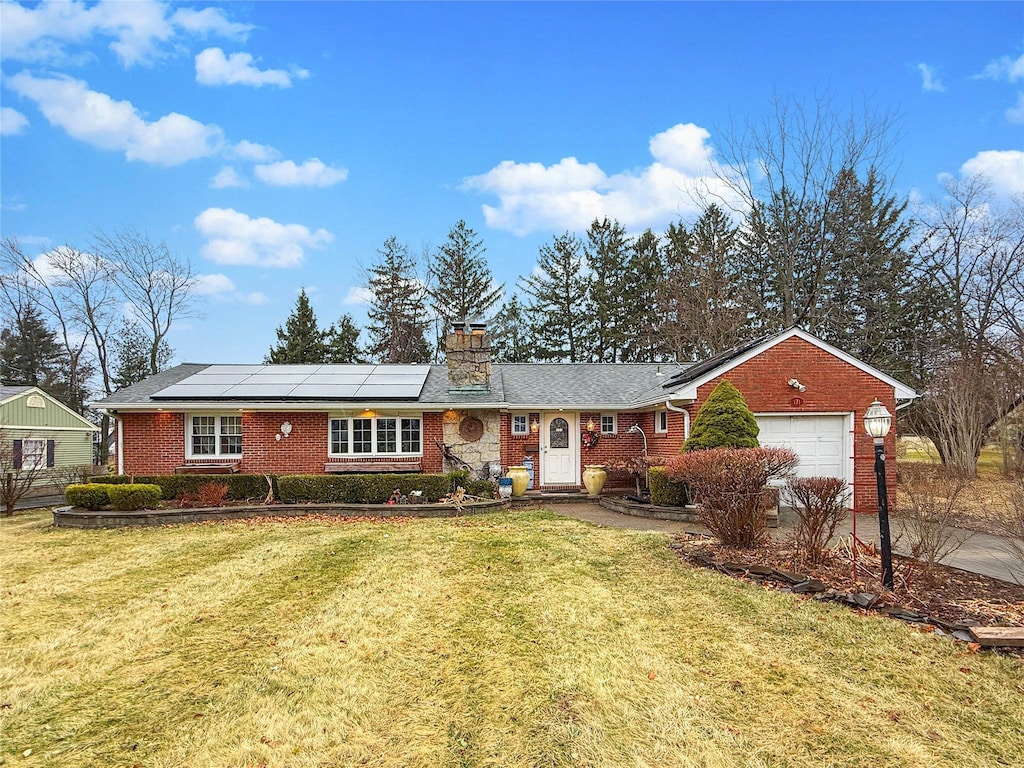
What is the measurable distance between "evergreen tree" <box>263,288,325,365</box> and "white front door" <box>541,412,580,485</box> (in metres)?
21.5

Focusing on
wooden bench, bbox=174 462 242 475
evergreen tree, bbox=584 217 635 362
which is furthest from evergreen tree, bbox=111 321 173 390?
evergreen tree, bbox=584 217 635 362

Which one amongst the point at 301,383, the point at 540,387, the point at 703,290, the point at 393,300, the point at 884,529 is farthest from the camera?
the point at 393,300

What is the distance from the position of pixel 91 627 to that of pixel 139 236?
27805 millimetres

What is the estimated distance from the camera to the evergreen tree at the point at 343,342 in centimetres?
3269

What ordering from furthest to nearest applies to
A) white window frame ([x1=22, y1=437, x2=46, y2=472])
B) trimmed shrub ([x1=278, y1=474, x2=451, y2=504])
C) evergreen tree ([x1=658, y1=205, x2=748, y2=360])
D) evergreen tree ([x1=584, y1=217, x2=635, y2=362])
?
evergreen tree ([x1=584, y1=217, x2=635, y2=362]) < evergreen tree ([x1=658, y1=205, x2=748, y2=360]) < white window frame ([x1=22, y1=437, x2=46, y2=472]) < trimmed shrub ([x1=278, y1=474, x2=451, y2=504])

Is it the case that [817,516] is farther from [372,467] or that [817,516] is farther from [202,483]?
[202,483]

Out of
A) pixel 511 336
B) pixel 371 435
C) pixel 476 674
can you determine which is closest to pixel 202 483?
pixel 371 435

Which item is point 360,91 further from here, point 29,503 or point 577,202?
point 577,202

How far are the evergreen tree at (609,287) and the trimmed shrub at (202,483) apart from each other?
2170 cm

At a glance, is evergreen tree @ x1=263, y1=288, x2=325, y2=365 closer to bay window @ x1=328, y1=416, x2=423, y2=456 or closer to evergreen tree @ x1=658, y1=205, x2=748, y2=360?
bay window @ x1=328, y1=416, x2=423, y2=456

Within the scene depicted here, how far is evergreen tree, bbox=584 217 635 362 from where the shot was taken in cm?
3045

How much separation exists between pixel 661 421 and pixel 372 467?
7.59 meters

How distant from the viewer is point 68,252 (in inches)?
1039

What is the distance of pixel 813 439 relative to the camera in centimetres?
1234
